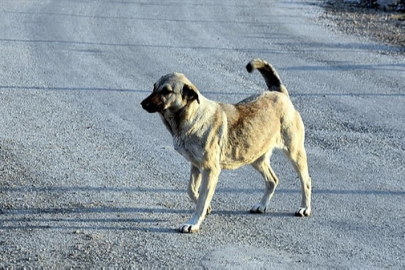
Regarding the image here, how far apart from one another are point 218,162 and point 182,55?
7.85 meters

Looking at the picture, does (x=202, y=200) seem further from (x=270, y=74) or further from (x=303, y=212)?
(x=270, y=74)

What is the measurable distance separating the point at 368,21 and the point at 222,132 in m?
11.1

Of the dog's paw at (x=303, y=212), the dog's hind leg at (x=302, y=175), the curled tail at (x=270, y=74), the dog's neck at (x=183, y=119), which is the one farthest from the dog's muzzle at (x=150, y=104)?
the dog's paw at (x=303, y=212)

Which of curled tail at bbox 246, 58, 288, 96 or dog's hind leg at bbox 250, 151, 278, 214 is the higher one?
curled tail at bbox 246, 58, 288, 96

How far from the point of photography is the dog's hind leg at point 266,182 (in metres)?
7.99

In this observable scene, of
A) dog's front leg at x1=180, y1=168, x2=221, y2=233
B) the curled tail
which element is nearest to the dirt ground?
the curled tail

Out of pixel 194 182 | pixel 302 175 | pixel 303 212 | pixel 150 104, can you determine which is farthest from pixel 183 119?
pixel 303 212

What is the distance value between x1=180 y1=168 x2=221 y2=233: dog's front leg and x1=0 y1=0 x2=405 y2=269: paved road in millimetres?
117

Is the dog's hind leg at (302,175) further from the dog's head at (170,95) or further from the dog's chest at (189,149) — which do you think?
the dog's head at (170,95)

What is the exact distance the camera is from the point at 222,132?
24.6 ft

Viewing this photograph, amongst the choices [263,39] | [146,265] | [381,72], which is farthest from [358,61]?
[146,265]

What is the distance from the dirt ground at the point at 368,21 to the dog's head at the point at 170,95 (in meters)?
9.10

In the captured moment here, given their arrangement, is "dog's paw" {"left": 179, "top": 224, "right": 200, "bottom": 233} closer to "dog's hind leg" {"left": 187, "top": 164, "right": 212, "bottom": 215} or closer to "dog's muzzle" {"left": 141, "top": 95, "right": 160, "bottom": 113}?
"dog's hind leg" {"left": 187, "top": 164, "right": 212, "bottom": 215}

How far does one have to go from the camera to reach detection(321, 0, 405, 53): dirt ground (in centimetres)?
1644
